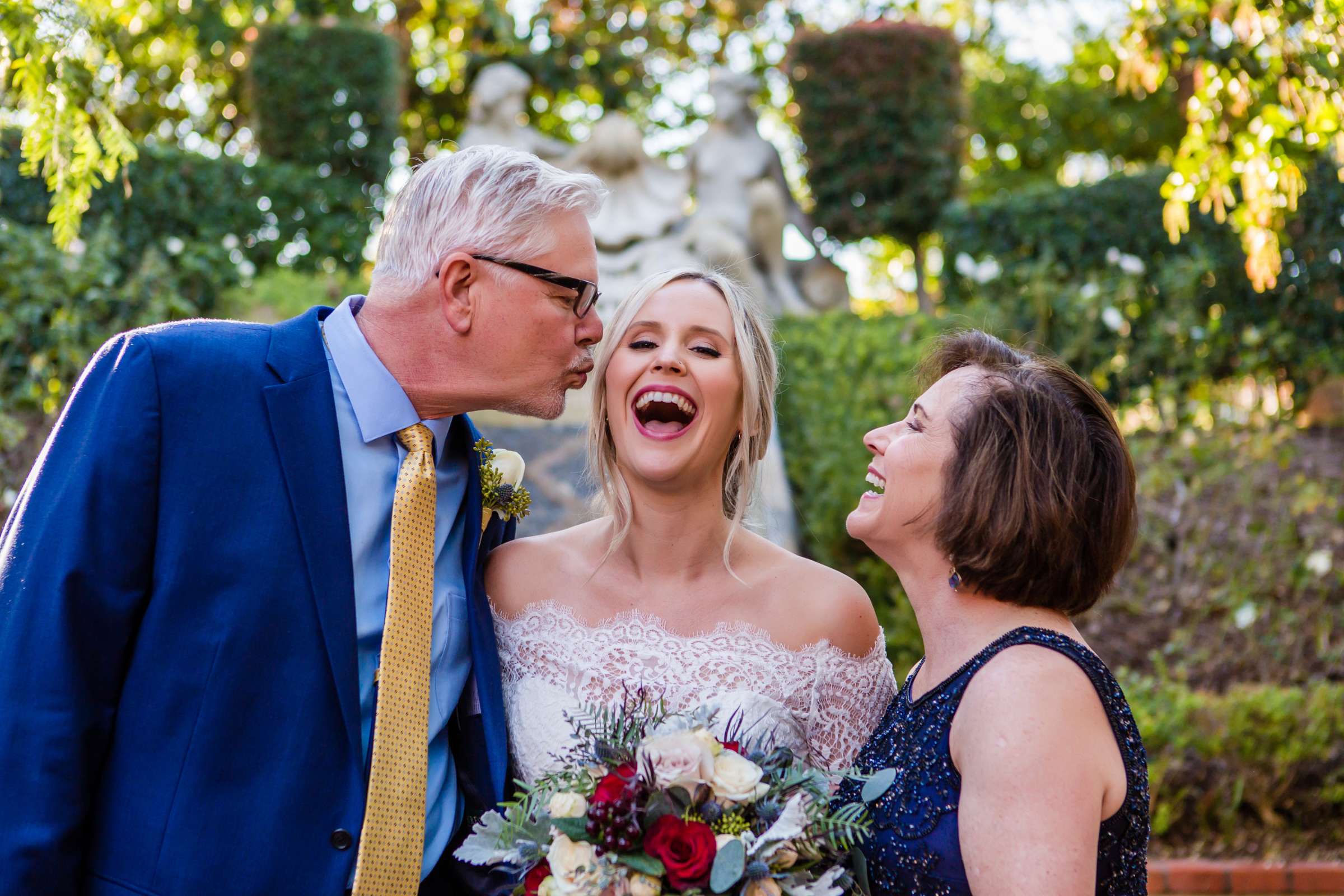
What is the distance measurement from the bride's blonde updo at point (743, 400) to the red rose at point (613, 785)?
1002mm

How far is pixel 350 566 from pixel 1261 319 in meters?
8.56

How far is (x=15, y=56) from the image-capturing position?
A: 10.8 feet

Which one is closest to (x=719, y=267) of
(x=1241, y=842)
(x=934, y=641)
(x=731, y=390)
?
(x=731, y=390)

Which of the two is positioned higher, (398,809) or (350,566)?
(350,566)

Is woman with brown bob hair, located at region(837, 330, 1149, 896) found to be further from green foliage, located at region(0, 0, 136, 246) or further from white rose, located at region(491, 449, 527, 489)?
green foliage, located at region(0, 0, 136, 246)

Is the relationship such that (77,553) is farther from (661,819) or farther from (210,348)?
(661,819)

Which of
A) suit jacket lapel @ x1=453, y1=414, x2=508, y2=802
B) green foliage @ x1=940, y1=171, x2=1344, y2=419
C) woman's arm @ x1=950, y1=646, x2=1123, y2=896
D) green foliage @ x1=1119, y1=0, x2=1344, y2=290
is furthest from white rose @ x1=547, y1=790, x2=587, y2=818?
green foliage @ x1=940, y1=171, x2=1344, y2=419

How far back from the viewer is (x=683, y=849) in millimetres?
2229

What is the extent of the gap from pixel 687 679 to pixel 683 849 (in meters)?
0.81

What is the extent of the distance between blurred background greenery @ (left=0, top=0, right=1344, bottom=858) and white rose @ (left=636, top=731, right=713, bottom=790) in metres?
2.34

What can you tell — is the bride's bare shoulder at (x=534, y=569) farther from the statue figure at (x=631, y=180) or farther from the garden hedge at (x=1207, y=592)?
the statue figure at (x=631, y=180)

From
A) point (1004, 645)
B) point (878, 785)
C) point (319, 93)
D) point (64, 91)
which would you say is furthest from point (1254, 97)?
point (319, 93)

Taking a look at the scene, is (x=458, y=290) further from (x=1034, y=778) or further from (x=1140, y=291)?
(x=1140, y=291)

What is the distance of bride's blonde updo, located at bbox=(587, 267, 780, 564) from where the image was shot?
3285 millimetres
